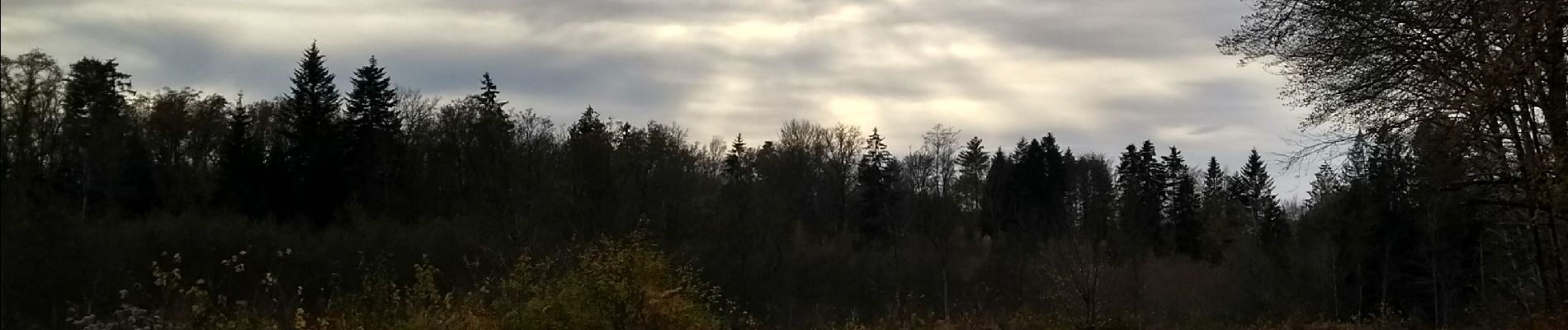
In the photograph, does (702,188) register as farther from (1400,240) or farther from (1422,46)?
(1422,46)

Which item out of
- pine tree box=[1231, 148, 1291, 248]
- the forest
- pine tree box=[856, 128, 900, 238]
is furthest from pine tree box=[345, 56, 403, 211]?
pine tree box=[1231, 148, 1291, 248]

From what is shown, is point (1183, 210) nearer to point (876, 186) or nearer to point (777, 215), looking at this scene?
point (876, 186)

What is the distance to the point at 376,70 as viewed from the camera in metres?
47.6

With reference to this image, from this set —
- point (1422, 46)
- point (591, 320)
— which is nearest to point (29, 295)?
point (591, 320)

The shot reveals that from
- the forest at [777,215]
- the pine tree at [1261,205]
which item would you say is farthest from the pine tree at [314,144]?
the pine tree at [1261,205]

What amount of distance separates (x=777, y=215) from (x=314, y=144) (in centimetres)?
1854

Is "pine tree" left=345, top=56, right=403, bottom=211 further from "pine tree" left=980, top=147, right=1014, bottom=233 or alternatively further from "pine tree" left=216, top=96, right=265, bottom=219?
"pine tree" left=980, top=147, right=1014, bottom=233

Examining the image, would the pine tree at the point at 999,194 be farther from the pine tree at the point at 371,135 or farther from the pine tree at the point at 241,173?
the pine tree at the point at 241,173

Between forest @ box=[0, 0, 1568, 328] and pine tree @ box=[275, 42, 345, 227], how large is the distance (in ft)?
0.41

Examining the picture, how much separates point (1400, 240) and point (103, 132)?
45090 mm

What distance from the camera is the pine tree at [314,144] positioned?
4178 centimetres

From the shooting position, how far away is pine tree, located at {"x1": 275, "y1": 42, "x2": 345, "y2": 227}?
41.8 metres

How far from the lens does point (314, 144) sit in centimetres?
4341

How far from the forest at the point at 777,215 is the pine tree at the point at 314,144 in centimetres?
13
